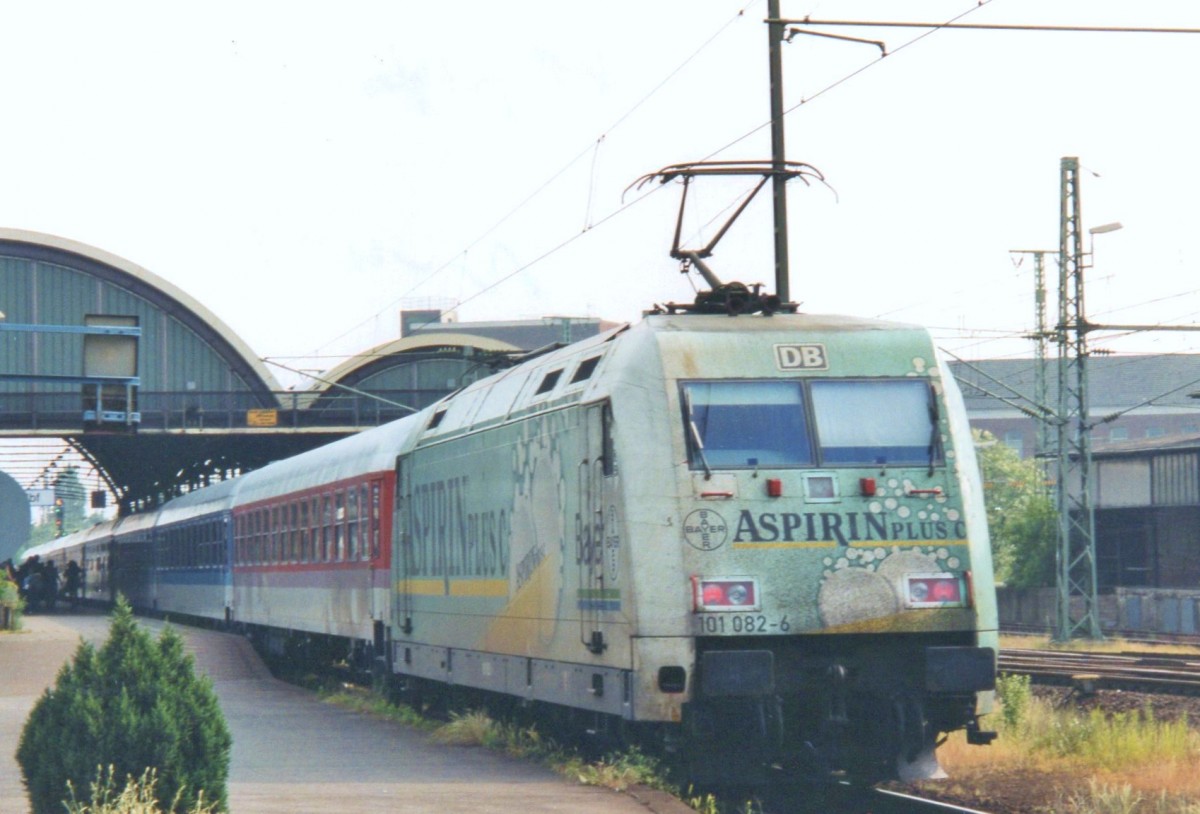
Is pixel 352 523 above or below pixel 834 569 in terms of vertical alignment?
above

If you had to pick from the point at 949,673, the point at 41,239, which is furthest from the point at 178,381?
the point at 949,673

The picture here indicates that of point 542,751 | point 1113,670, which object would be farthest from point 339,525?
point 1113,670

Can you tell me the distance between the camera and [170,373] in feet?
200

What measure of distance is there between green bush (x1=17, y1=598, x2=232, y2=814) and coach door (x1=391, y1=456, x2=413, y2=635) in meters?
9.56

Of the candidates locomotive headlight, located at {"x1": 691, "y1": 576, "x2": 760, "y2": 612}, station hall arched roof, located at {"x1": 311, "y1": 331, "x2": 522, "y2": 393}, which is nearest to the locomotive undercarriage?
locomotive headlight, located at {"x1": 691, "y1": 576, "x2": 760, "y2": 612}

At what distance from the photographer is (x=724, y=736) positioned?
39.3 ft

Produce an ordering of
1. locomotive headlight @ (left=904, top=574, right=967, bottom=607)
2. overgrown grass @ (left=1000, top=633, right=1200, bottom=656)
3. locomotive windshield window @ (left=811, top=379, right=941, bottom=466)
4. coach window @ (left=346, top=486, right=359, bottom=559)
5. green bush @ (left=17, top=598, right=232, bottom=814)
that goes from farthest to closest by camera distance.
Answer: overgrown grass @ (left=1000, top=633, right=1200, bottom=656) < coach window @ (left=346, top=486, right=359, bottom=559) < locomotive windshield window @ (left=811, top=379, right=941, bottom=466) < locomotive headlight @ (left=904, top=574, right=967, bottom=607) < green bush @ (left=17, top=598, right=232, bottom=814)

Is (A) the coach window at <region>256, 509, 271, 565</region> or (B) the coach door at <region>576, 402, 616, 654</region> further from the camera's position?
(A) the coach window at <region>256, 509, 271, 565</region>

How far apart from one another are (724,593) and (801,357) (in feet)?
5.86

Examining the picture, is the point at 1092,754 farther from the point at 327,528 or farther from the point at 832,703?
the point at 327,528

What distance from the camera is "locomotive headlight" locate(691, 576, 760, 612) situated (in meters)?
11.7

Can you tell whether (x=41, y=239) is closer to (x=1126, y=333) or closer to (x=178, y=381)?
(x=178, y=381)

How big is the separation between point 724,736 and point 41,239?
49628 millimetres

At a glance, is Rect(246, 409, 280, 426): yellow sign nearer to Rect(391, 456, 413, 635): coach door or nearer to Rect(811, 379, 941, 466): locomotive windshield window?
Rect(391, 456, 413, 635): coach door
